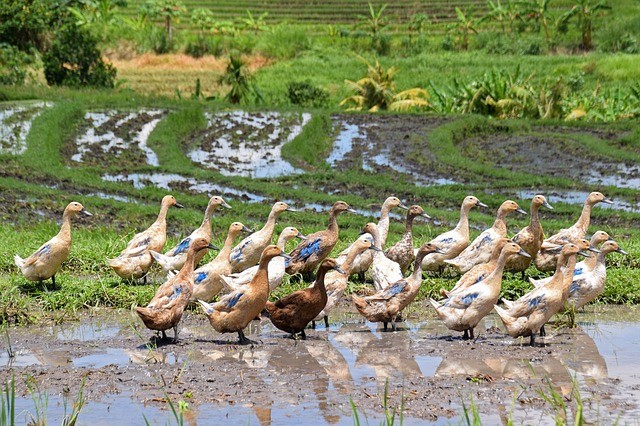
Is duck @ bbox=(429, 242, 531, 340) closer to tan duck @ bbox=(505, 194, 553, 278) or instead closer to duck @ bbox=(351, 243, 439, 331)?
duck @ bbox=(351, 243, 439, 331)

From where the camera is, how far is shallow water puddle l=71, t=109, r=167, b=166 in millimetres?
25516

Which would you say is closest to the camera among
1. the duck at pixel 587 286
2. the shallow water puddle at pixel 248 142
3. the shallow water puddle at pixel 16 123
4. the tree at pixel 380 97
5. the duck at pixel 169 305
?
the duck at pixel 169 305

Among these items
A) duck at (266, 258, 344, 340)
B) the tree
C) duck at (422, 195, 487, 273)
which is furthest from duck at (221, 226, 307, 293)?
the tree

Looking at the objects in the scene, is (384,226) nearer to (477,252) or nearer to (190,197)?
(477,252)

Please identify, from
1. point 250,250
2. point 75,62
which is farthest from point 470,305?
point 75,62

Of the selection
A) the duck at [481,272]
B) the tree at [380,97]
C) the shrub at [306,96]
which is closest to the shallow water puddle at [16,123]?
the shrub at [306,96]

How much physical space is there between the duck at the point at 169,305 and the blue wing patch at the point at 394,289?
2.05m

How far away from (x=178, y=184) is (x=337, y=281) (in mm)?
10657

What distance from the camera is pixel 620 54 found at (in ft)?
148

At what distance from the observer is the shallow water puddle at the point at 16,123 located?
83.1 ft

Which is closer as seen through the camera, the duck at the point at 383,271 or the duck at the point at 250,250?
the duck at the point at 383,271

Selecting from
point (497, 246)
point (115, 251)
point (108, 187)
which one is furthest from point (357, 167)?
point (497, 246)

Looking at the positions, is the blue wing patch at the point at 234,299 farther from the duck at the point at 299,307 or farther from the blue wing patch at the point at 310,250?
the blue wing patch at the point at 310,250

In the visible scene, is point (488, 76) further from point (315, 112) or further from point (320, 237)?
point (320, 237)
